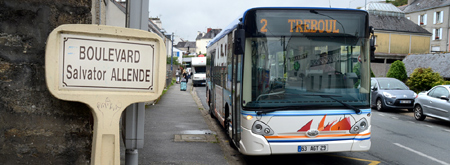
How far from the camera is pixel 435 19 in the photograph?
58750 mm

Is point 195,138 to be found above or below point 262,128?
below

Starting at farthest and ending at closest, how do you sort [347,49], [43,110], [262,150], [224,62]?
[224,62], [347,49], [262,150], [43,110]

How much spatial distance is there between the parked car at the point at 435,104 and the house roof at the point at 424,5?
47466 millimetres

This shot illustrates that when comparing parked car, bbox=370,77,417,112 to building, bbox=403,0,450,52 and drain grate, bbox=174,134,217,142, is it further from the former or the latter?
building, bbox=403,0,450,52

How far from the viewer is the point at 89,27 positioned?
2596mm

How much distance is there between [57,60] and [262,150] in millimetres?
4819

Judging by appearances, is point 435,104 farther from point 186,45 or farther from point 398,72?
point 186,45

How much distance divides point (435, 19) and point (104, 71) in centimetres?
6498

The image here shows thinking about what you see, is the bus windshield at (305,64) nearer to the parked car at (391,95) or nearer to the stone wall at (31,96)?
the stone wall at (31,96)

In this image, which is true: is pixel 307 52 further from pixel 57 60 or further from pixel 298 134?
pixel 57 60


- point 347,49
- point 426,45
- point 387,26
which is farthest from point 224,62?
point 426,45

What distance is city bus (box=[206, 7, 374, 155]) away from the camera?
6.90 metres

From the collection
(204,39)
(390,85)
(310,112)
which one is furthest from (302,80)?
(204,39)

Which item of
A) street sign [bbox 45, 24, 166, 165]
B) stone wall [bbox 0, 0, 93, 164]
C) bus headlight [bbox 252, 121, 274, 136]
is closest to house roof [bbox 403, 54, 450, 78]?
bus headlight [bbox 252, 121, 274, 136]
